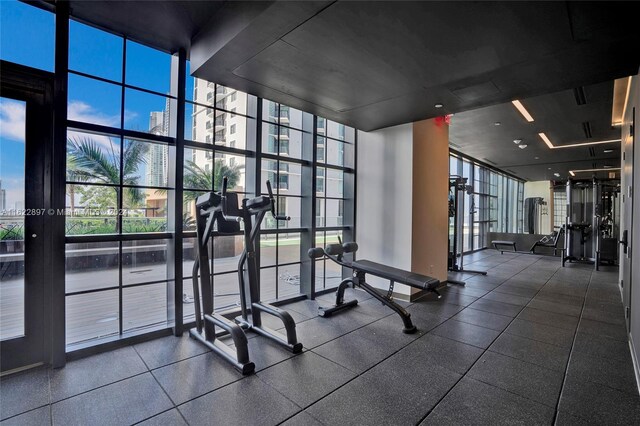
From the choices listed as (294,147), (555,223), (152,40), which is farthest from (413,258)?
(555,223)

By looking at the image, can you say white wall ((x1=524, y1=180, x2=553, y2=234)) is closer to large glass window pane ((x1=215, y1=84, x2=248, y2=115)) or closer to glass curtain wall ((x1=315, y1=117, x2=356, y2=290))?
glass curtain wall ((x1=315, y1=117, x2=356, y2=290))

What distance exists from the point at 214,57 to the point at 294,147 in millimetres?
1994

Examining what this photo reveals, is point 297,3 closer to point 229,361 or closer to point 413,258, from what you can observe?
point 229,361

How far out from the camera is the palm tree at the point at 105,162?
289 cm

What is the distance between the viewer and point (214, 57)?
2803 millimetres

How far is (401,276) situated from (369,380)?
1.45 meters

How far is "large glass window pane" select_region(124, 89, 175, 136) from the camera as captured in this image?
314 cm

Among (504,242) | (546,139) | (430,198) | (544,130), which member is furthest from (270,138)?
(504,242)

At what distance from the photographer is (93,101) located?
295 centimetres

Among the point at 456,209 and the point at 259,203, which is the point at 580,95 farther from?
the point at 259,203

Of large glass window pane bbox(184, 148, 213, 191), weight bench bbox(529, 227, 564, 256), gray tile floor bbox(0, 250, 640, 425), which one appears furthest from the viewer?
weight bench bbox(529, 227, 564, 256)

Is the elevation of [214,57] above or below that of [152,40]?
below

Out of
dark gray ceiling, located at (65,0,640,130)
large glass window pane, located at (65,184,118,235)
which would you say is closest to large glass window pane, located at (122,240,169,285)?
large glass window pane, located at (65,184,118,235)

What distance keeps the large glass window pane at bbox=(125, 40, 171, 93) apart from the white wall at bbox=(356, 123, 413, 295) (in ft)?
10.3
